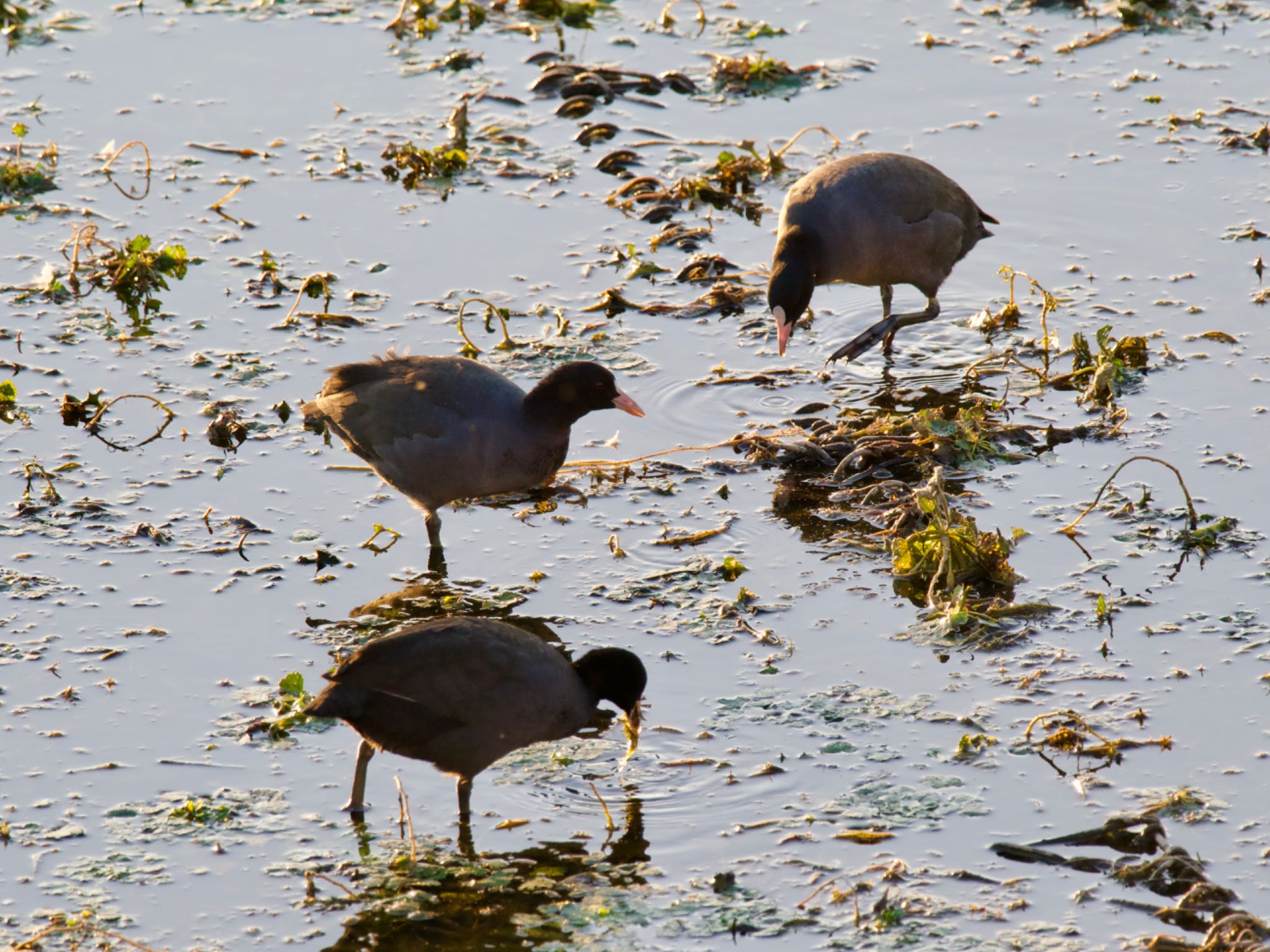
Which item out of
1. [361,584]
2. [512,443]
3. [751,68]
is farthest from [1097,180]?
[361,584]

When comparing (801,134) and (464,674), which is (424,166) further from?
(464,674)

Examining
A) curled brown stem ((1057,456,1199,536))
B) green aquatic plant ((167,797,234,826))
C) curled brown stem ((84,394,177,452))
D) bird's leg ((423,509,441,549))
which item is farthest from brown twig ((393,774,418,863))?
curled brown stem ((1057,456,1199,536))

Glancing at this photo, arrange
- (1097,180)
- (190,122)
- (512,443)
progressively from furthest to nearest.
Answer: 1. (190,122)
2. (1097,180)
3. (512,443)

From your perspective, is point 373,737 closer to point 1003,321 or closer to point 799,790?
point 799,790

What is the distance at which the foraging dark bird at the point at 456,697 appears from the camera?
18.4 feet

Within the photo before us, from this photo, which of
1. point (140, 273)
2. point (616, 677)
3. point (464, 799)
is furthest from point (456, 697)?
point (140, 273)

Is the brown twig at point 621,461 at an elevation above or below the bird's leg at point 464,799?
above

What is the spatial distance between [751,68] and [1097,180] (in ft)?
9.49

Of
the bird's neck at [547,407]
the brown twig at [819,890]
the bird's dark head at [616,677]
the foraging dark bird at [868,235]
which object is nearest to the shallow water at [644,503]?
the brown twig at [819,890]

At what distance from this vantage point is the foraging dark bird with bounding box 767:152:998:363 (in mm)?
8984

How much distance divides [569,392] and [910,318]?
2890 millimetres

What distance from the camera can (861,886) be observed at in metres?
5.32

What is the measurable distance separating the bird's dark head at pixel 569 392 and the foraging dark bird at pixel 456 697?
5.31 ft

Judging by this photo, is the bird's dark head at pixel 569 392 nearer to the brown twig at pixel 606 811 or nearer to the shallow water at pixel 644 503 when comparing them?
the shallow water at pixel 644 503
